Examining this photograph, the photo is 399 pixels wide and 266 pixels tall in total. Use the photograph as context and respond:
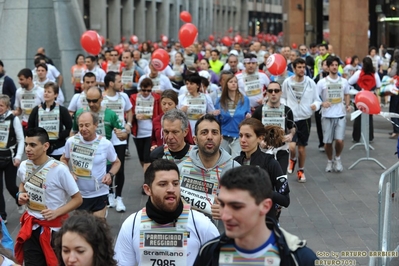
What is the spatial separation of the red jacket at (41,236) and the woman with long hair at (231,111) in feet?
15.3

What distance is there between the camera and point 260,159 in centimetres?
714

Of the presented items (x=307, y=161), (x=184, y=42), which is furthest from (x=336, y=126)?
(x=184, y=42)

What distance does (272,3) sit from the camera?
116m

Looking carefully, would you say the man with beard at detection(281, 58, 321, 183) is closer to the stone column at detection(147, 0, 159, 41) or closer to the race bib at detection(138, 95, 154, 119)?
the race bib at detection(138, 95, 154, 119)

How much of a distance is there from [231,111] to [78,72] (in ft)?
22.8

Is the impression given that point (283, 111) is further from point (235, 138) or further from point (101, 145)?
point (101, 145)

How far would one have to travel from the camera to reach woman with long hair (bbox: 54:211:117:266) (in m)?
4.41

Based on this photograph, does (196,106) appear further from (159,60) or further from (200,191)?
(200,191)

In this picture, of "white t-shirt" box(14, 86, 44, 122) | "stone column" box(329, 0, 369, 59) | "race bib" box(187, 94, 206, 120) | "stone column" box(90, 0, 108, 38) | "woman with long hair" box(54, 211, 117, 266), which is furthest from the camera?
"stone column" box(90, 0, 108, 38)

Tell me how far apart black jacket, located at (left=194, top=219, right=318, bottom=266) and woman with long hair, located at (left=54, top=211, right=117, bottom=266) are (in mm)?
768

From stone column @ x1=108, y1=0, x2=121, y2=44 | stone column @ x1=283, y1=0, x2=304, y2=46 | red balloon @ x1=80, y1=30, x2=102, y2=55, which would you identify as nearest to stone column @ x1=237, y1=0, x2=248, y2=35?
stone column @ x1=108, y1=0, x2=121, y2=44

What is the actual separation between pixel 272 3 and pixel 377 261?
110421 mm

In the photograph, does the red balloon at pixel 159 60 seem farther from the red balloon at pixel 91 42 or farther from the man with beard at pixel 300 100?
the man with beard at pixel 300 100

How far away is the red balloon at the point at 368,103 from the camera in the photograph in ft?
43.6
